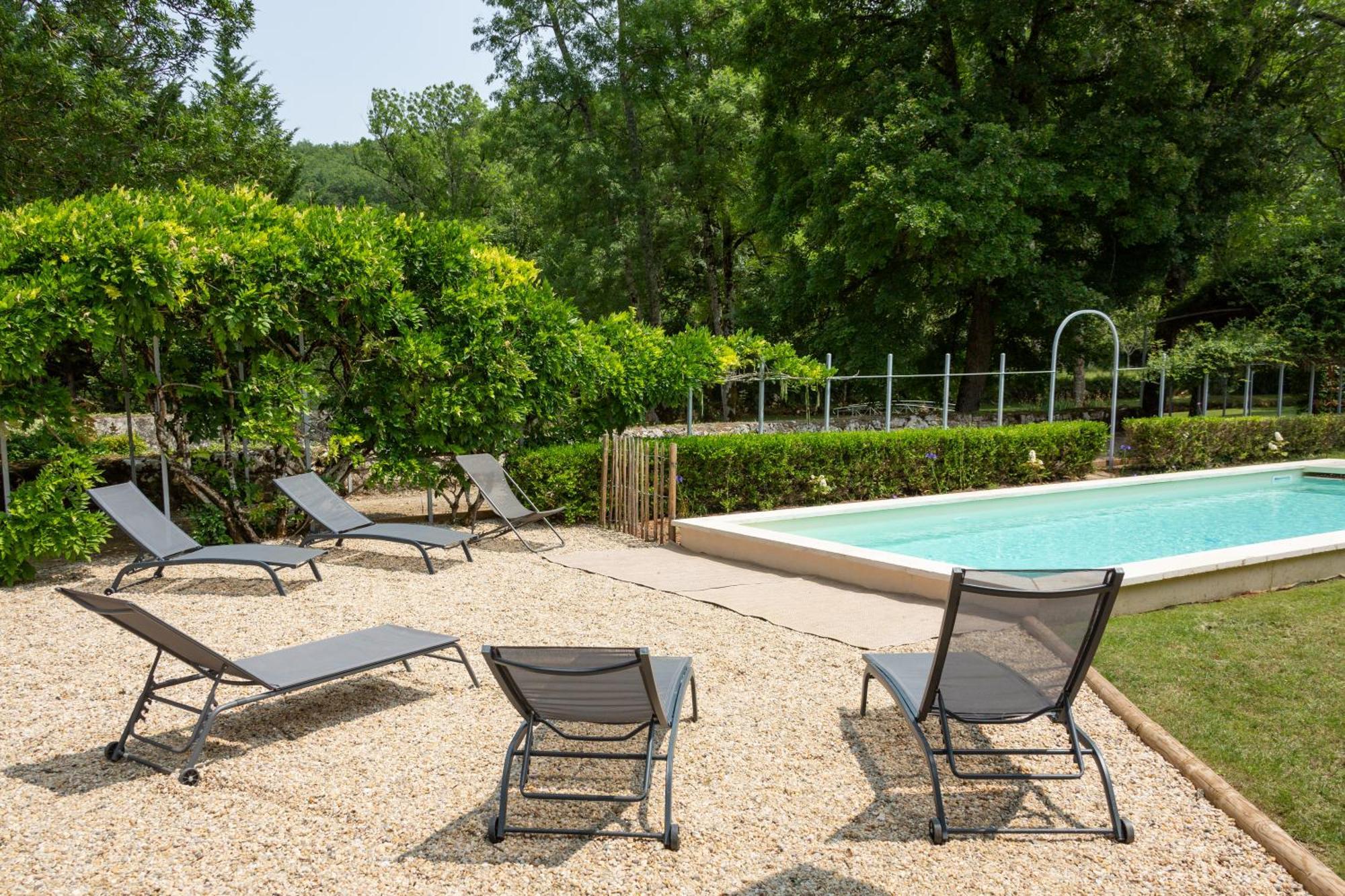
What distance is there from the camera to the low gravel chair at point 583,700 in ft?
11.1

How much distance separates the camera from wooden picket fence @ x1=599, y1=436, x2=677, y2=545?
32.9 feet

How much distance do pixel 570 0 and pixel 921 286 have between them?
41.4 feet

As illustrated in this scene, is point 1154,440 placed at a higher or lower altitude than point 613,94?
lower

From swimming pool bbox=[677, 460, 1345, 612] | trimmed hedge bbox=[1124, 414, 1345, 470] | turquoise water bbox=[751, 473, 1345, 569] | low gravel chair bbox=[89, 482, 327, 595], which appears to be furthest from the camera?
trimmed hedge bbox=[1124, 414, 1345, 470]

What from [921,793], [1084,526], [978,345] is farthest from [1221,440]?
[921,793]

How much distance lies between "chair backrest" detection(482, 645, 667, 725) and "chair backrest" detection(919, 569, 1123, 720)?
3.96 ft

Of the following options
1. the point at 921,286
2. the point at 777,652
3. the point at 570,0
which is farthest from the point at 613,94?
the point at 777,652

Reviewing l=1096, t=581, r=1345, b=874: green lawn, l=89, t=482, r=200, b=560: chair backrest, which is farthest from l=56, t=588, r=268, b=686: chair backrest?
l=1096, t=581, r=1345, b=874: green lawn

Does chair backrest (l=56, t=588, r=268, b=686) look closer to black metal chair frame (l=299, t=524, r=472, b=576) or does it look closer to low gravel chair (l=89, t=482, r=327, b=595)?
low gravel chair (l=89, t=482, r=327, b=595)

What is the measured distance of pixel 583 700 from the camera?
140 inches

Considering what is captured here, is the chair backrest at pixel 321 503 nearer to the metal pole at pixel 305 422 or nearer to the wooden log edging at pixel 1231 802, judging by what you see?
the metal pole at pixel 305 422

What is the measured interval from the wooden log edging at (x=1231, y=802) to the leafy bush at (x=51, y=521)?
318 inches

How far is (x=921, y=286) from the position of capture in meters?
23.3

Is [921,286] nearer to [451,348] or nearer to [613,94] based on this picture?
[613,94]
